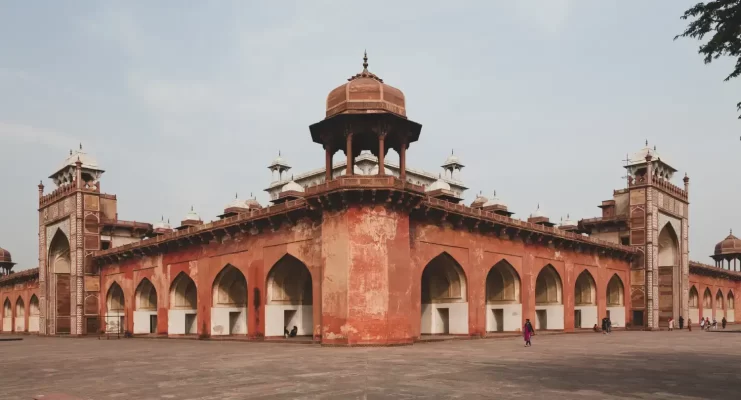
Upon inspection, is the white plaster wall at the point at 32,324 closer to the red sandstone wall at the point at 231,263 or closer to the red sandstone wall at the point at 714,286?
the red sandstone wall at the point at 231,263

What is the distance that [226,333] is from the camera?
2973 centimetres

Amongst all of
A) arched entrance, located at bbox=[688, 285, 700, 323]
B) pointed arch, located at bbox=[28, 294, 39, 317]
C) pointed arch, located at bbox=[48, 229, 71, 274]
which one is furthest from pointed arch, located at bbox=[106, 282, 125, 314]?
arched entrance, located at bbox=[688, 285, 700, 323]

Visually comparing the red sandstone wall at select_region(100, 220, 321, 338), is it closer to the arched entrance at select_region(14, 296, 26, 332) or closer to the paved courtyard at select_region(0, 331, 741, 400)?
the paved courtyard at select_region(0, 331, 741, 400)

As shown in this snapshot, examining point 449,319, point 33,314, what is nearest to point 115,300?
point 33,314

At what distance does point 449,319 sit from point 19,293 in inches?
1727

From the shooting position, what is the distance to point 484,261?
91.1 ft

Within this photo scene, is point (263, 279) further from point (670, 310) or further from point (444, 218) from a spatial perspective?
point (670, 310)

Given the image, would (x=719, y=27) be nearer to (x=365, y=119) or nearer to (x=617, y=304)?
(x=365, y=119)

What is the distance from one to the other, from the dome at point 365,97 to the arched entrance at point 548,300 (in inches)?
569

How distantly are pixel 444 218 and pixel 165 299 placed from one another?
54.4 ft

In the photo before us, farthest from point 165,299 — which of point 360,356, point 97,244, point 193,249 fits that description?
point 360,356

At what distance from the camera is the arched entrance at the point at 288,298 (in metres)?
26.5

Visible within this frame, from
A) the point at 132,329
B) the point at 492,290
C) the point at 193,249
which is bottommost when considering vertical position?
the point at 132,329

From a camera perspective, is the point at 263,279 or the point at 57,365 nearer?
the point at 57,365
